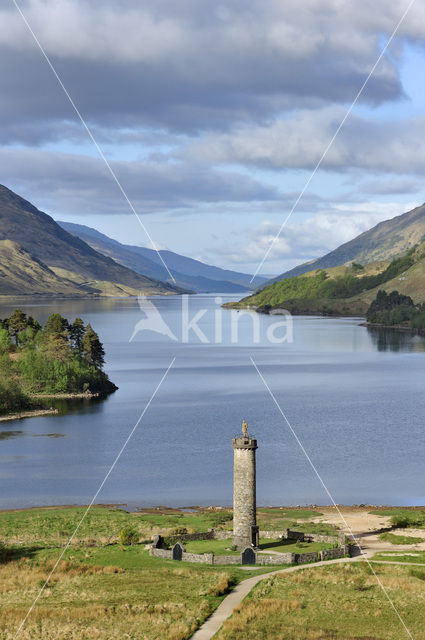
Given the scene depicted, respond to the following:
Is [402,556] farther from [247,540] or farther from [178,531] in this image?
[178,531]

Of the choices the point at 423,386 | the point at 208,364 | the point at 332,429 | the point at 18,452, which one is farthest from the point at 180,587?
the point at 208,364

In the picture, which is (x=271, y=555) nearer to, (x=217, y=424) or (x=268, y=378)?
(x=217, y=424)

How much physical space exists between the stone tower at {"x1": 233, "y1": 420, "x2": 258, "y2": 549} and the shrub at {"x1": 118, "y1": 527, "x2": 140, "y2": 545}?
25.9ft

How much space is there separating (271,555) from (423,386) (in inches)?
4357

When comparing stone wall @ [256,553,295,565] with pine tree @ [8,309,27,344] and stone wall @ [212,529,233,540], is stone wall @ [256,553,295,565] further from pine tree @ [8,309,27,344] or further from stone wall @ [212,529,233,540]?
pine tree @ [8,309,27,344]

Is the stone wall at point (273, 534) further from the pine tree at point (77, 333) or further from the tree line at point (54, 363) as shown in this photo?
the pine tree at point (77, 333)

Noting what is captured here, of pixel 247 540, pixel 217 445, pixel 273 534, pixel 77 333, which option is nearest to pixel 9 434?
pixel 217 445

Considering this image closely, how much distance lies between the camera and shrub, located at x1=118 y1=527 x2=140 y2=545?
62.2 m

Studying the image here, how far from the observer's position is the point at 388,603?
4956 cm

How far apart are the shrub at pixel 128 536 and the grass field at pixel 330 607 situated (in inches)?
530

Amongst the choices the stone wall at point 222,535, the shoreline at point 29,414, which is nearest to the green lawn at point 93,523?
the stone wall at point 222,535

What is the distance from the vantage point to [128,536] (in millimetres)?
62781

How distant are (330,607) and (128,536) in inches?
741

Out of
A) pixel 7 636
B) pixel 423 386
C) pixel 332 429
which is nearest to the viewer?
Result: pixel 7 636
